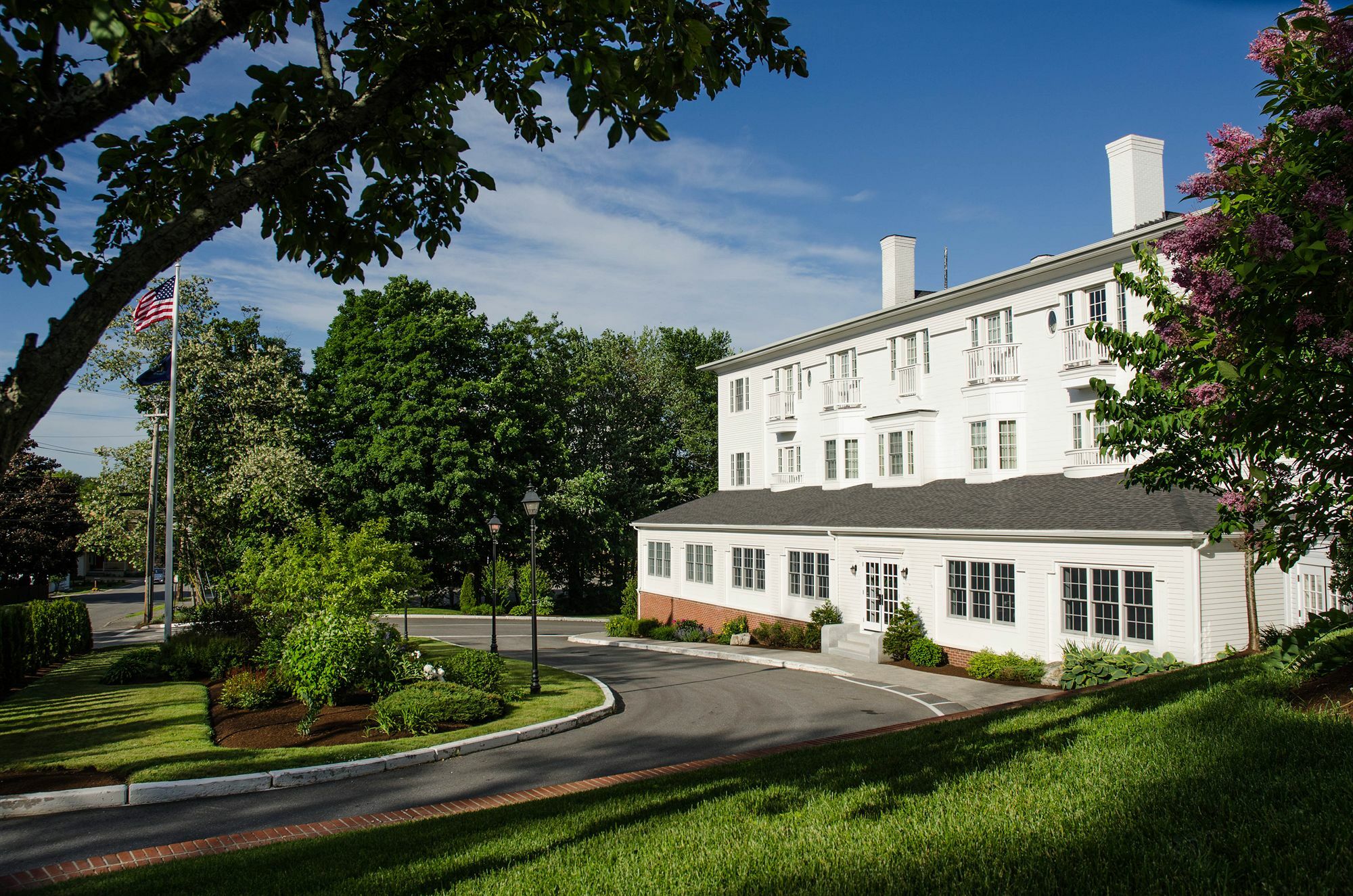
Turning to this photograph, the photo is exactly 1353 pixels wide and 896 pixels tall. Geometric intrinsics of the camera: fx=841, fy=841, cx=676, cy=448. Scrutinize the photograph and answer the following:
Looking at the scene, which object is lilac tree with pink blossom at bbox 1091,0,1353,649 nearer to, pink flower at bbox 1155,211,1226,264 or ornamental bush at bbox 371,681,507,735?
pink flower at bbox 1155,211,1226,264

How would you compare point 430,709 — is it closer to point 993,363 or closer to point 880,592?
point 880,592

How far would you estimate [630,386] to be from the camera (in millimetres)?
54844

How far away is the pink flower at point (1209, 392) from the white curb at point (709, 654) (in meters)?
15.4

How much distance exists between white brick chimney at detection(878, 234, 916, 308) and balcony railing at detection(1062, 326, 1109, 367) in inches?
389

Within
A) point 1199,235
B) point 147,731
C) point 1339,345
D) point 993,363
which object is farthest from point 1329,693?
point 993,363

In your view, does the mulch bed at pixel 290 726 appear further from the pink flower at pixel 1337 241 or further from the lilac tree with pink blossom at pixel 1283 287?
the pink flower at pixel 1337 241

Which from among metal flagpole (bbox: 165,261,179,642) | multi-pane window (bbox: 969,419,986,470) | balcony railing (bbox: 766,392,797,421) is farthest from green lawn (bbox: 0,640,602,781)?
balcony railing (bbox: 766,392,797,421)

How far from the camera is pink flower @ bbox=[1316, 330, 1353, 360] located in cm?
566

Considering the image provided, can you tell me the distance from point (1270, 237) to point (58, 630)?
29.9 metres

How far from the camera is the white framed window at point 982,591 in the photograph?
875 inches

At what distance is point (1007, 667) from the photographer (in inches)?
827

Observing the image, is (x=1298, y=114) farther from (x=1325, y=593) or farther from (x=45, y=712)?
(x=45, y=712)

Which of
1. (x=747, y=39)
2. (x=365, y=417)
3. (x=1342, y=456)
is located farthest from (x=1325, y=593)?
(x=365, y=417)

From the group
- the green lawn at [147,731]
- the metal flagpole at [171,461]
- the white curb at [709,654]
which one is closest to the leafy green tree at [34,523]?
the metal flagpole at [171,461]
